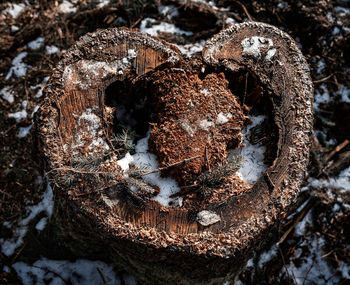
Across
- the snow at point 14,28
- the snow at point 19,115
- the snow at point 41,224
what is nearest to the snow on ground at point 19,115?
the snow at point 19,115

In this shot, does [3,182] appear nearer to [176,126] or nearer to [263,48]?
[176,126]

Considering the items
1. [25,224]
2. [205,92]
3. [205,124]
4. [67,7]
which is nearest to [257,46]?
[205,92]

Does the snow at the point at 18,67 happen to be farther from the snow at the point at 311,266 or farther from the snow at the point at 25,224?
the snow at the point at 311,266

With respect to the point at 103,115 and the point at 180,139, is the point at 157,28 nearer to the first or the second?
the point at 103,115

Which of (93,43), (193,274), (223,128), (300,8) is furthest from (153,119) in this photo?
(300,8)

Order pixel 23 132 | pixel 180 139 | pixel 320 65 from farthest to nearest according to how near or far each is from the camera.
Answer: pixel 320 65 < pixel 23 132 < pixel 180 139

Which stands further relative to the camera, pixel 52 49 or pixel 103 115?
pixel 52 49

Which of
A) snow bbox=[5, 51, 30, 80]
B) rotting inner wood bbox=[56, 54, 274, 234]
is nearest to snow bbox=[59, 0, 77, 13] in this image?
snow bbox=[5, 51, 30, 80]

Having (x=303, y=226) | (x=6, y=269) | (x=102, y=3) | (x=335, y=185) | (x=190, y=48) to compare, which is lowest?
(x=6, y=269)
